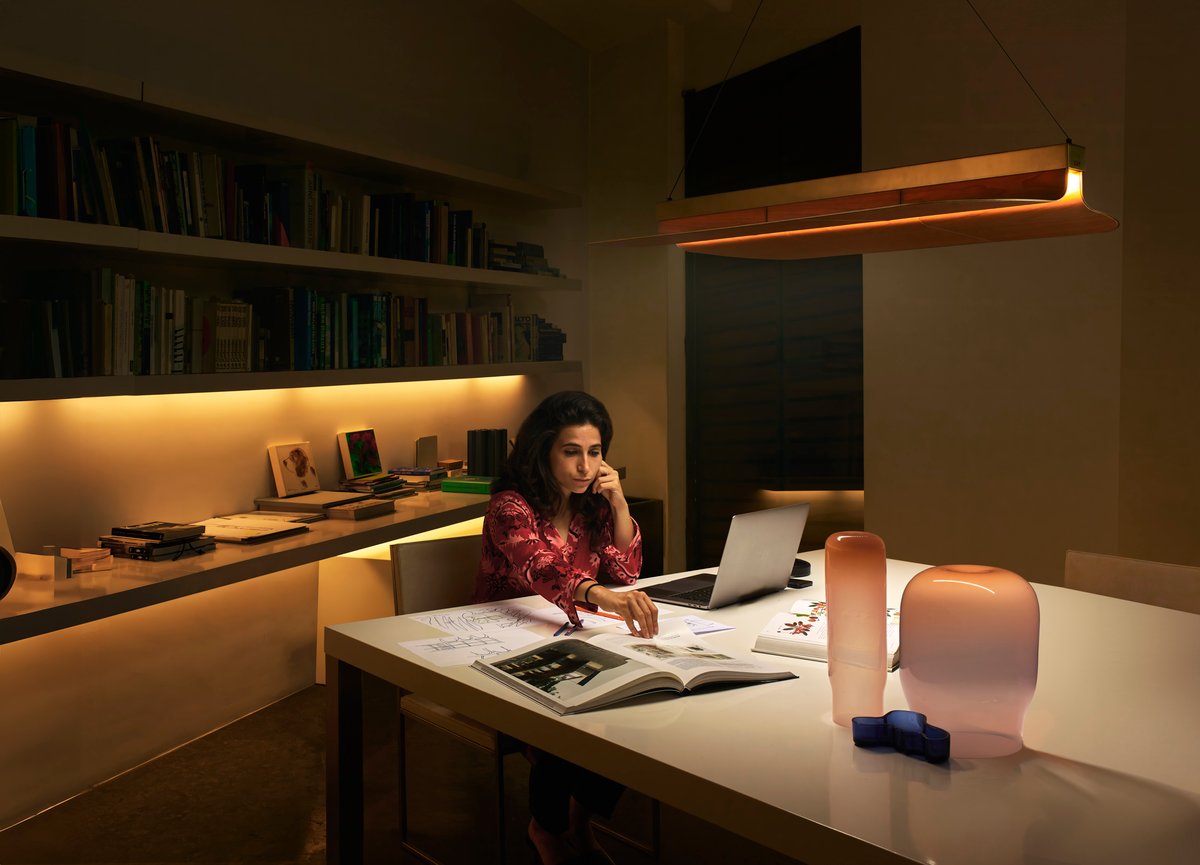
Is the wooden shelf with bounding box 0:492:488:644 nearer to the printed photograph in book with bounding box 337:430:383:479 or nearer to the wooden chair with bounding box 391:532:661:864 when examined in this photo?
the printed photograph in book with bounding box 337:430:383:479

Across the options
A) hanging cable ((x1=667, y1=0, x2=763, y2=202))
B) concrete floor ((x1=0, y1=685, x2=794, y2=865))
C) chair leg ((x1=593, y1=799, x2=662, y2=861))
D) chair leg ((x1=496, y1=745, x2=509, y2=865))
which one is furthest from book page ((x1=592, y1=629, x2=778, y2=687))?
hanging cable ((x1=667, y1=0, x2=763, y2=202))

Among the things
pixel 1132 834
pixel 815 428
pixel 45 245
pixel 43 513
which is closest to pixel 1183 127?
pixel 815 428

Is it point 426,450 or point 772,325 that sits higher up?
point 772,325

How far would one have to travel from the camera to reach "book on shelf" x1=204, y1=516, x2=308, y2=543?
304 centimetres

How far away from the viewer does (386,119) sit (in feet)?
13.2

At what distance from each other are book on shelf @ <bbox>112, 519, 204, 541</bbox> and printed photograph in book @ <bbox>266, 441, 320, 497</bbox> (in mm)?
631

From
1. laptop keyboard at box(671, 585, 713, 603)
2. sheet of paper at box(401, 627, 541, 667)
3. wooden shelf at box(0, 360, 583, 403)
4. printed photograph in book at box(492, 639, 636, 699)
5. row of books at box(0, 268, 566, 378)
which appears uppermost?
row of books at box(0, 268, 566, 378)

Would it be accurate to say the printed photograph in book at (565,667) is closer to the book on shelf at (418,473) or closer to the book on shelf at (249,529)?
the book on shelf at (249,529)

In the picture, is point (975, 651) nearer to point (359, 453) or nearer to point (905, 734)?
point (905, 734)

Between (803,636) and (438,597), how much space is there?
3.19 feet

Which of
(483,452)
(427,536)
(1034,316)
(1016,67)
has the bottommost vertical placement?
A: (427,536)

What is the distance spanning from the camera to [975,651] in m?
1.32

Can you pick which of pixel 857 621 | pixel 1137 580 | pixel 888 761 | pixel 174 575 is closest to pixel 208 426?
pixel 174 575

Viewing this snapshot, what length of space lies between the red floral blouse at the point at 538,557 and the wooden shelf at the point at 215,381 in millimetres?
1085
